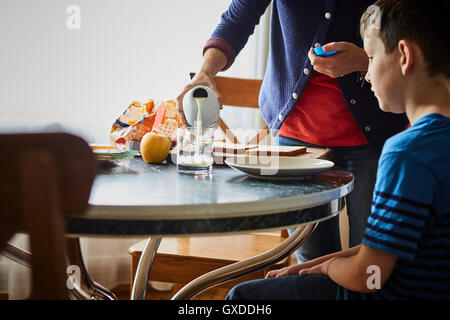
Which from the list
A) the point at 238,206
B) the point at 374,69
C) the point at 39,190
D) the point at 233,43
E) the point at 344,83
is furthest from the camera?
the point at 233,43

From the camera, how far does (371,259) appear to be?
0.71 metres

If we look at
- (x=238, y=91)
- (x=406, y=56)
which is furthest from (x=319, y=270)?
(x=238, y=91)

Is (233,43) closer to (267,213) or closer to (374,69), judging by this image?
(374,69)

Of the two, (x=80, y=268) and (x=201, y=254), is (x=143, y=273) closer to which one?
(x=80, y=268)

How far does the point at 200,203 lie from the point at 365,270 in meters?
0.30

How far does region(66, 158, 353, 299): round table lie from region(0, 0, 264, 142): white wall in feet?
3.87

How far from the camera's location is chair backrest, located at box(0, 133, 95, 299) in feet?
1.40

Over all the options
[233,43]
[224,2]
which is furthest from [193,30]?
[233,43]

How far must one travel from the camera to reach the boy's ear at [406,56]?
829 mm

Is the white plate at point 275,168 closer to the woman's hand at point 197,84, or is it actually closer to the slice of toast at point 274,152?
the slice of toast at point 274,152

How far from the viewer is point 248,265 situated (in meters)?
1.05

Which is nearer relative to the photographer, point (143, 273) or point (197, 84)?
point (143, 273)

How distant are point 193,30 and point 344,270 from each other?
69.6 inches

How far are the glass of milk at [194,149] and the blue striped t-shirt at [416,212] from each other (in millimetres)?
365
